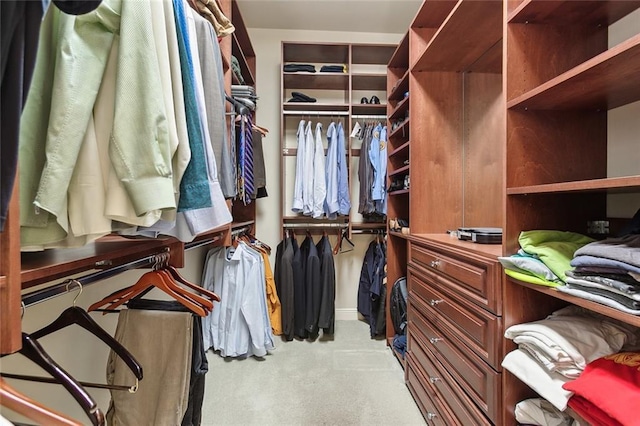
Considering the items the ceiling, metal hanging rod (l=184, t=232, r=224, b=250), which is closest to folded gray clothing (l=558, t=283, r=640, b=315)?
metal hanging rod (l=184, t=232, r=224, b=250)

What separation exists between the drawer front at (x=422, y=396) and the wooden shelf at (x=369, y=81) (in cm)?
226

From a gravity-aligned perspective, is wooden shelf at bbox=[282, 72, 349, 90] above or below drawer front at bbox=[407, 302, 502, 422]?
above

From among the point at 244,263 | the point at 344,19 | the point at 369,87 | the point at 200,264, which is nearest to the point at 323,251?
the point at 244,263

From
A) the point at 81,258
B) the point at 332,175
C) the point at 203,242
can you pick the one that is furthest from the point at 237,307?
the point at 81,258

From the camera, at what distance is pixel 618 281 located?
2.12 ft

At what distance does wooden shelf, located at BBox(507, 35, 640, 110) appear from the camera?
0.66 metres

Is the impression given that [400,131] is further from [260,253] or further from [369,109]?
[260,253]

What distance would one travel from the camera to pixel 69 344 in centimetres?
94

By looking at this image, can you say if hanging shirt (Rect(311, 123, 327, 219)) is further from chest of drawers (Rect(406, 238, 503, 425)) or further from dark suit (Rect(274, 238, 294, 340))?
chest of drawers (Rect(406, 238, 503, 425))

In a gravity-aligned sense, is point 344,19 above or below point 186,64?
above

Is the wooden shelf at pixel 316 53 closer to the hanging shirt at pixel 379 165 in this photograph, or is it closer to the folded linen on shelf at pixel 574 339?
the hanging shirt at pixel 379 165

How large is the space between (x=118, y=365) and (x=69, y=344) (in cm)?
22

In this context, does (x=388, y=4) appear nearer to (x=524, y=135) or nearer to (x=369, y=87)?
(x=369, y=87)

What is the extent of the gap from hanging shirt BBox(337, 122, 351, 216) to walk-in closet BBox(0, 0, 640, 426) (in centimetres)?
44
